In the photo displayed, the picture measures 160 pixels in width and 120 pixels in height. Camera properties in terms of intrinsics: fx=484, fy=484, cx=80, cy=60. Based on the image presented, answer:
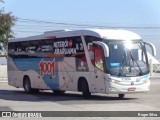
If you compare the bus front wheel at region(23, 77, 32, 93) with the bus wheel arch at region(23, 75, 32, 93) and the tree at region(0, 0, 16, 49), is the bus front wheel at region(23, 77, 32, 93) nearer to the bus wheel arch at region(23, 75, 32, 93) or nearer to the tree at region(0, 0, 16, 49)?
the bus wheel arch at region(23, 75, 32, 93)

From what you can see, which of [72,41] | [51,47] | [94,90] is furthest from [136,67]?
[51,47]

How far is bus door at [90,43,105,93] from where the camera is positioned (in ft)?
69.6

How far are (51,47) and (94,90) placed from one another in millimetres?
4413

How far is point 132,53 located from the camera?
21672 mm

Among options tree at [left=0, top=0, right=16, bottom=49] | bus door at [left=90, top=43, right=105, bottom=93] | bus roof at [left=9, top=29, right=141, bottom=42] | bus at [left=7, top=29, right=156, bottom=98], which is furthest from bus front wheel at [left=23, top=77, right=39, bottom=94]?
tree at [left=0, top=0, right=16, bottom=49]

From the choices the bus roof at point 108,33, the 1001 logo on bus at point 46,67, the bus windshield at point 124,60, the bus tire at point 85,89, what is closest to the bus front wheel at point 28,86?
the 1001 logo on bus at point 46,67

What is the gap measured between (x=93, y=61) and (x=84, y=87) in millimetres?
1486

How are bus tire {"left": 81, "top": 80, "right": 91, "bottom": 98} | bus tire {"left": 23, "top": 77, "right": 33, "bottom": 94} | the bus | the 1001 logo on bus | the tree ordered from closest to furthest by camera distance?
the bus, bus tire {"left": 81, "top": 80, "right": 91, "bottom": 98}, the 1001 logo on bus, bus tire {"left": 23, "top": 77, "right": 33, "bottom": 94}, the tree

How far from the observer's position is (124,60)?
21.4m

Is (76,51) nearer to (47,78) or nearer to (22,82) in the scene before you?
(47,78)

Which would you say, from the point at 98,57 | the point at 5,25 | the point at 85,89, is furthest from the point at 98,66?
the point at 5,25

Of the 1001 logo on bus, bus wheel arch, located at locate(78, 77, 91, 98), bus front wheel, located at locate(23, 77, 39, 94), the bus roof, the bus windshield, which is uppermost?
the bus roof

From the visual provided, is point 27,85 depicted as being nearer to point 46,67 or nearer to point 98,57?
point 46,67

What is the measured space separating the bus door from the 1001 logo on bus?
386 centimetres
